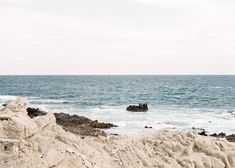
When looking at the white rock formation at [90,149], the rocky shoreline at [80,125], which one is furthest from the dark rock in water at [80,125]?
the white rock formation at [90,149]

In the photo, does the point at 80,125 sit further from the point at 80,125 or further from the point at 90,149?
the point at 90,149

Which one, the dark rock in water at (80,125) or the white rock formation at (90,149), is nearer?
the white rock formation at (90,149)

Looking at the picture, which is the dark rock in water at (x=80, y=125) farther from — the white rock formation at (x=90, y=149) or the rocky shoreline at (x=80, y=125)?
the white rock formation at (x=90, y=149)

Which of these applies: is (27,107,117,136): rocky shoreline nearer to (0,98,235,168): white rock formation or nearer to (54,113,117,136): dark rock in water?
(54,113,117,136): dark rock in water

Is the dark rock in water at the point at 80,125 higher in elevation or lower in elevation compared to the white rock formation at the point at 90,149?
lower

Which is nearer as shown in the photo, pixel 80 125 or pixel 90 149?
pixel 90 149

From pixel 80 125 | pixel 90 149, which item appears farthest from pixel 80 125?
pixel 90 149

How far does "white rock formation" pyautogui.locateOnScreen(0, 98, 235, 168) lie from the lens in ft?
28.6

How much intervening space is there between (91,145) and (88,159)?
4.55ft

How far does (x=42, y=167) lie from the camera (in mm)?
8461

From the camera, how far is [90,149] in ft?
33.7

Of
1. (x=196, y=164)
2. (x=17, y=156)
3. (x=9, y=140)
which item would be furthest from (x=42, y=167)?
(x=196, y=164)

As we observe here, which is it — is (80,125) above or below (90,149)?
below

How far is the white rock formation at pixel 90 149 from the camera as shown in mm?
8703
